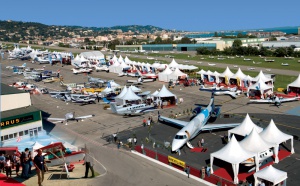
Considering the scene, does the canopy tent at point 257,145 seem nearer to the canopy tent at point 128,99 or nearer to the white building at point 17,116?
the canopy tent at point 128,99

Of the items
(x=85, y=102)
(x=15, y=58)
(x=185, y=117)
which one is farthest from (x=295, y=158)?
(x=15, y=58)

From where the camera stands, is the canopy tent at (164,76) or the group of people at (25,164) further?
the canopy tent at (164,76)

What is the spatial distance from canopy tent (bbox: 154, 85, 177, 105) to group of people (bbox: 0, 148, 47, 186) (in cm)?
2909

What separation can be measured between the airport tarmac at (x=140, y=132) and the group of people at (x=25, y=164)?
433cm

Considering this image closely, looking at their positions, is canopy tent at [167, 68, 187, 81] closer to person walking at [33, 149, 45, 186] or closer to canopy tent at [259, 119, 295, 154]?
canopy tent at [259, 119, 295, 154]

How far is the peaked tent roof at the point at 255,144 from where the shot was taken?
97.3 ft

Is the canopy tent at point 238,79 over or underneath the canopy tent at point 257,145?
over

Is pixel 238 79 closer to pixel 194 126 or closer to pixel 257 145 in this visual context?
pixel 194 126

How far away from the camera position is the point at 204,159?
32031 mm

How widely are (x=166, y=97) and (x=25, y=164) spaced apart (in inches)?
1302

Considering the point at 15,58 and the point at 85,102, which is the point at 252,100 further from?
the point at 15,58

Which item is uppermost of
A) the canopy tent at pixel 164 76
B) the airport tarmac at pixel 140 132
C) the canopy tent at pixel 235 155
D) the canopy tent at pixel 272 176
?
the canopy tent at pixel 164 76

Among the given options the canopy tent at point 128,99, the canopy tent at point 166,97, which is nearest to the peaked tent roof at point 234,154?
the canopy tent at point 166,97

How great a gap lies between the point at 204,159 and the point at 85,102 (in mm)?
32286
